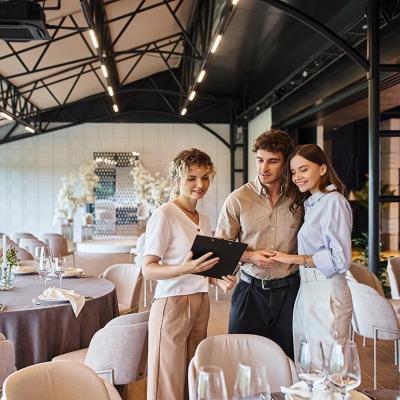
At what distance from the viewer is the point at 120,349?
10.8 ft

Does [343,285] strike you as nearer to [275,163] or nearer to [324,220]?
[324,220]

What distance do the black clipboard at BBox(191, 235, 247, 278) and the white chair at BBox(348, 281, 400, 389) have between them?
2.09 meters

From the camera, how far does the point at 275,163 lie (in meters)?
2.81

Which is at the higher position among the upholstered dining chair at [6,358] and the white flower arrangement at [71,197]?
the white flower arrangement at [71,197]

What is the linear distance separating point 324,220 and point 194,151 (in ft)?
2.49

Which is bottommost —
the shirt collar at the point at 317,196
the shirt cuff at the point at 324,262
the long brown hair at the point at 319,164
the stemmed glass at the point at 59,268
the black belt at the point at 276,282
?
the stemmed glass at the point at 59,268

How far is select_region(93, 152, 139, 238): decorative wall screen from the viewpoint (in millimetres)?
16047

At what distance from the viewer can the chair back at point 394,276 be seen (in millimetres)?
5344

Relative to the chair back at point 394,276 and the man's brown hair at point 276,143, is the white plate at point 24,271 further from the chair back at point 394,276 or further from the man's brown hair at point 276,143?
the chair back at point 394,276

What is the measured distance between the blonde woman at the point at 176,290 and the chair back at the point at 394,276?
10.3 ft

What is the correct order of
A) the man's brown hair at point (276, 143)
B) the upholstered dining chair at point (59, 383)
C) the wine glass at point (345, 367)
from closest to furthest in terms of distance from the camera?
the wine glass at point (345, 367) → the upholstered dining chair at point (59, 383) → the man's brown hair at point (276, 143)

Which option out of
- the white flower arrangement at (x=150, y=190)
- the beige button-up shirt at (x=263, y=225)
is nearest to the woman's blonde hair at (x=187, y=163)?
the beige button-up shirt at (x=263, y=225)

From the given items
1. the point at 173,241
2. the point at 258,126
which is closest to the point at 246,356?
the point at 173,241

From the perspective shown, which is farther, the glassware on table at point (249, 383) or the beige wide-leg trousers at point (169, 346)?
the beige wide-leg trousers at point (169, 346)
